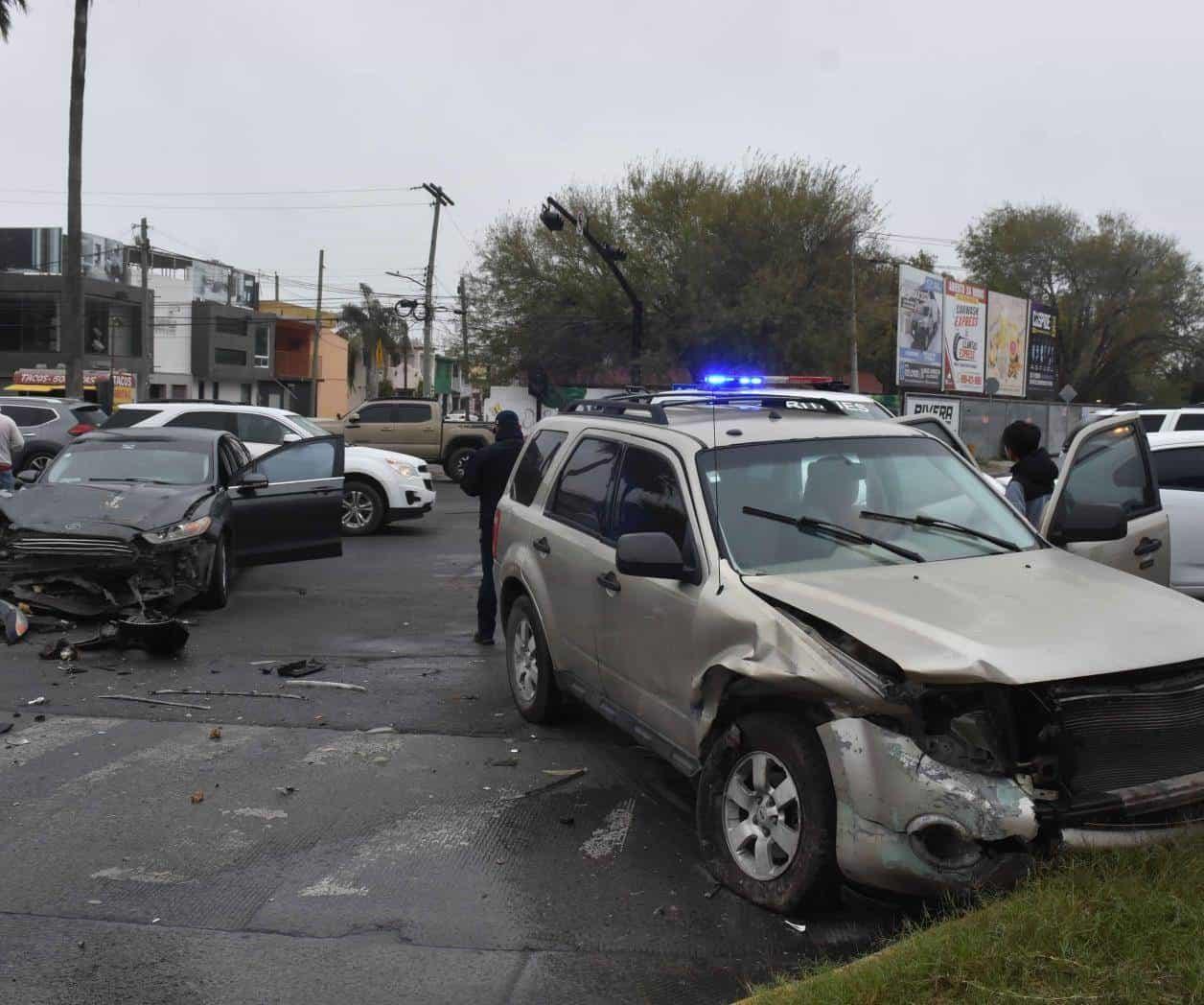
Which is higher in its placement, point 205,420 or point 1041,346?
point 1041,346

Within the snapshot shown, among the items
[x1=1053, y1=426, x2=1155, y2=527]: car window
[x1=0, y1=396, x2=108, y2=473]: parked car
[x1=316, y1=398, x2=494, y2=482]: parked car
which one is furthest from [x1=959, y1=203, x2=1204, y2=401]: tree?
[x1=1053, y1=426, x2=1155, y2=527]: car window

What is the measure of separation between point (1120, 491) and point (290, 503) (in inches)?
297

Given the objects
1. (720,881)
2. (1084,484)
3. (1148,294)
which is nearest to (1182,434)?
(1084,484)

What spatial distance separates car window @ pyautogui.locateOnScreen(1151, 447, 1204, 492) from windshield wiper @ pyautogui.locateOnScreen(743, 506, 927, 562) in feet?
17.2

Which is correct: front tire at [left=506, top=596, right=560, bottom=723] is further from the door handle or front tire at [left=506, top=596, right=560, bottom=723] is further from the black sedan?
the black sedan

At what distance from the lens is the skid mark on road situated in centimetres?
487

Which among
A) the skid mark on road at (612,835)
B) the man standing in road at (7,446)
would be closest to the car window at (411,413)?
the man standing in road at (7,446)

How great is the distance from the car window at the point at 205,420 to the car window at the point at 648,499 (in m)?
12.1

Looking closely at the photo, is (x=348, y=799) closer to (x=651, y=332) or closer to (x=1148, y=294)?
(x=651, y=332)

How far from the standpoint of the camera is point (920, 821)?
3627 mm

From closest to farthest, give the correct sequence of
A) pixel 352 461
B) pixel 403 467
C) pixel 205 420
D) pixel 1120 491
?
pixel 1120 491, pixel 352 461, pixel 403 467, pixel 205 420

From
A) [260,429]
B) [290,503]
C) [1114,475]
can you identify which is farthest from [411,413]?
[1114,475]

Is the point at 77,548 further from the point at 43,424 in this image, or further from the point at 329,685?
the point at 43,424

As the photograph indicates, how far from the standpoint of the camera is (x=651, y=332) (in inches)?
1620
